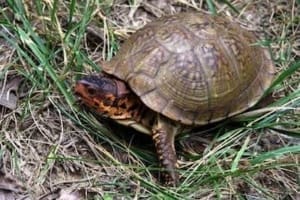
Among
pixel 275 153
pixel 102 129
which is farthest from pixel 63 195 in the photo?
pixel 275 153

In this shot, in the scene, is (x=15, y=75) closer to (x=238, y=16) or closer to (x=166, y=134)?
(x=166, y=134)

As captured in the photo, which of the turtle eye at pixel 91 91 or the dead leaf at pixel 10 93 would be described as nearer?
the turtle eye at pixel 91 91

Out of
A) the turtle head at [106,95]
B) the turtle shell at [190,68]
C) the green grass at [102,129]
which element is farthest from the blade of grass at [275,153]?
the turtle head at [106,95]

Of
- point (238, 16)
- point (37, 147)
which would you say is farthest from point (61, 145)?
point (238, 16)

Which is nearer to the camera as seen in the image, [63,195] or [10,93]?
[63,195]

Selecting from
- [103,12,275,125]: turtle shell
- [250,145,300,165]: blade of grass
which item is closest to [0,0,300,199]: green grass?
[250,145,300,165]: blade of grass

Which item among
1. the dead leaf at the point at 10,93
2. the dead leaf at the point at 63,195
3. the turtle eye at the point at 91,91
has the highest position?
the turtle eye at the point at 91,91

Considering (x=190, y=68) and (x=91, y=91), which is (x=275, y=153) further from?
(x=91, y=91)

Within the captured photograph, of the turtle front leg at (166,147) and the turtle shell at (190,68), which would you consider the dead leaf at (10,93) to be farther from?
the turtle front leg at (166,147)
